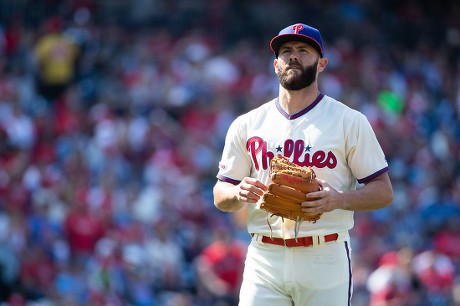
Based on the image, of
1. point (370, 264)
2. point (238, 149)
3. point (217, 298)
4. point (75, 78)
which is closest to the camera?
point (238, 149)

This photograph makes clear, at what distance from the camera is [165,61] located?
14500 mm

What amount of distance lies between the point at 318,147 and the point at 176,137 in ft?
26.5

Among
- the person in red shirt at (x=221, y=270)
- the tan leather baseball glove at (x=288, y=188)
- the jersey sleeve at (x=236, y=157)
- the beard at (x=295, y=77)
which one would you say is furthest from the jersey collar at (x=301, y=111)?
the person in red shirt at (x=221, y=270)

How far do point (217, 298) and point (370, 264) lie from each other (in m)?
1.98

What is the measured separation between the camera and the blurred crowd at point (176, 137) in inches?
419

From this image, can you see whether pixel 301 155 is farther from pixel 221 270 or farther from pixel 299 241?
pixel 221 270

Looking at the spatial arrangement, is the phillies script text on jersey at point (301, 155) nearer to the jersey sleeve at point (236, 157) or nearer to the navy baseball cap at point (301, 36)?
the jersey sleeve at point (236, 157)

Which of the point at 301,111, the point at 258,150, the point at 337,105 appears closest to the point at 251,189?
the point at 258,150

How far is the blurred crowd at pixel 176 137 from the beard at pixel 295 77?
5443mm

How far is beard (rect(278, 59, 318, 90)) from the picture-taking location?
5168 millimetres

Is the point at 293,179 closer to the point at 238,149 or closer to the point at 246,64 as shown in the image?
the point at 238,149

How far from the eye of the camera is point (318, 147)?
516 centimetres

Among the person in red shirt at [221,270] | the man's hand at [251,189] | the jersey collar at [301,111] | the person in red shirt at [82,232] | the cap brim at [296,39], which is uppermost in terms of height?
the cap brim at [296,39]

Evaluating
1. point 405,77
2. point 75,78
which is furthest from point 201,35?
point 405,77
